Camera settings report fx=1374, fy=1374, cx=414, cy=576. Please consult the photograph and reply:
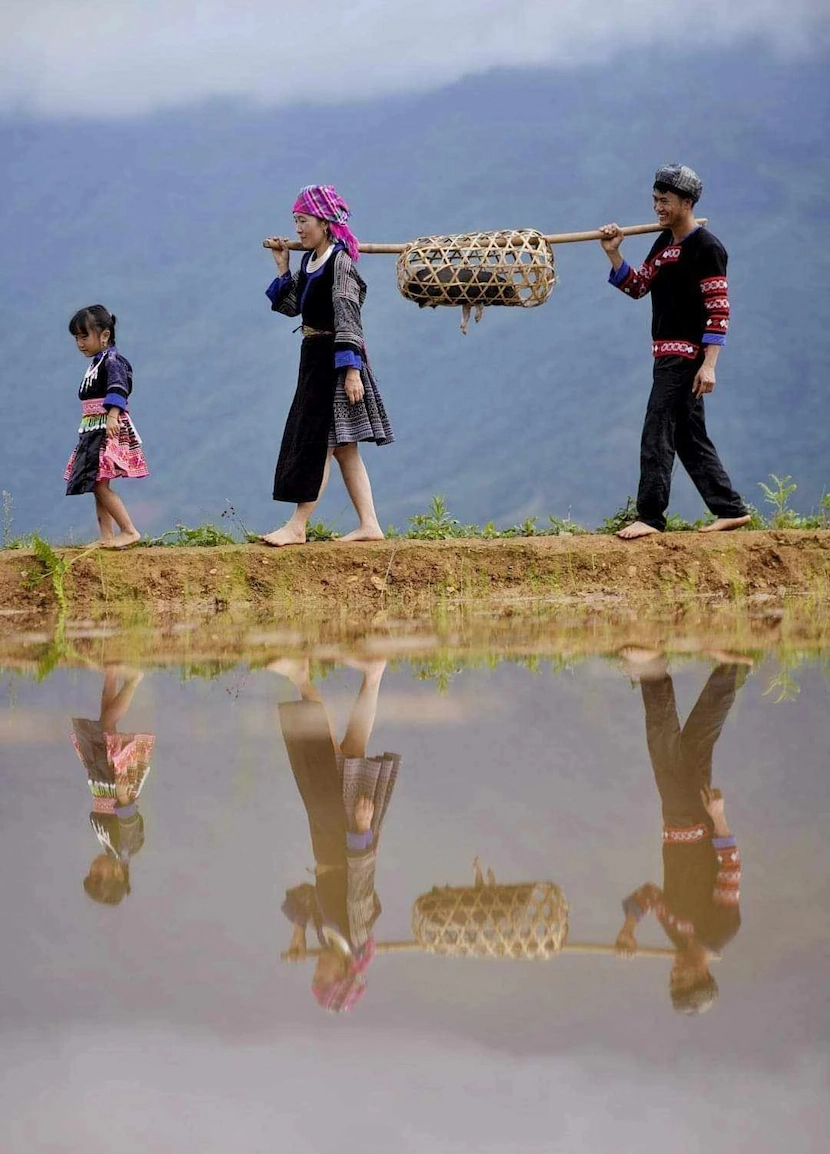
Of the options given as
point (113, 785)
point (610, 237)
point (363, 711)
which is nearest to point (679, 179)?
point (610, 237)

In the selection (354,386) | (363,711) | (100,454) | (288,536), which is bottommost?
(363,711)

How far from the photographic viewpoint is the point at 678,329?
7.03 meters

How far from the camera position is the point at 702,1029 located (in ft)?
5.10

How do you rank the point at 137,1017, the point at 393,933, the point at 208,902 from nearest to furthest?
the point at 137,1017 < the point at 393,933 < the point at 208,902

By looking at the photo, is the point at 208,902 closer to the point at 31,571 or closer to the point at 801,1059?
the point at 801,1059

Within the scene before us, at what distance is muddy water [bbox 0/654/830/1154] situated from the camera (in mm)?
1414

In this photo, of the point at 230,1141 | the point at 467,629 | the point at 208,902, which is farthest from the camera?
the point at 467,629

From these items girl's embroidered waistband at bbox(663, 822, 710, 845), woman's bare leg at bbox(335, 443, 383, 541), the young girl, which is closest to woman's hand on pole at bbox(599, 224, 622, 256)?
woman's bare leg at bbox(335, 443, 383, 541)

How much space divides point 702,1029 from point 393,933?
18.9 inches

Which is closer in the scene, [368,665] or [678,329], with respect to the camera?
[368,665]

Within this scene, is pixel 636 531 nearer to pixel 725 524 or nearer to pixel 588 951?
pixel 725 524

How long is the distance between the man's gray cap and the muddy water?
408 centimetres

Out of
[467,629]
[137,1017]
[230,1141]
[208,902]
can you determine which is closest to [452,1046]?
[230,1141]

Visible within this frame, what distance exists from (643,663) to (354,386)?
9.23ft
